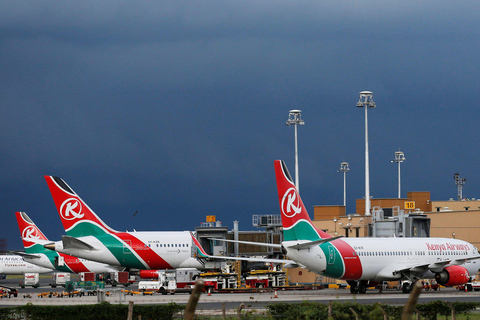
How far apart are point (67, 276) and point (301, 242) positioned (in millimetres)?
39179

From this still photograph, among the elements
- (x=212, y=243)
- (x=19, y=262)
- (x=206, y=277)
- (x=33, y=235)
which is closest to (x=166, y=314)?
(x=206, y=277)

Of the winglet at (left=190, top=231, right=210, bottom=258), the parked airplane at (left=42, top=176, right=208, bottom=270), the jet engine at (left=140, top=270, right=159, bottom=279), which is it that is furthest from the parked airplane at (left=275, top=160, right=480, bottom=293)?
the jet engine at (left=140, top=270, right=159, bottom=279)

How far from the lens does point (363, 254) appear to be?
4512 cm

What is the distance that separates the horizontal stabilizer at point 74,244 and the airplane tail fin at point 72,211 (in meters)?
1.22

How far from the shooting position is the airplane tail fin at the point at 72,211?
4906 centimetres

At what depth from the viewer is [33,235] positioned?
83.6 meters

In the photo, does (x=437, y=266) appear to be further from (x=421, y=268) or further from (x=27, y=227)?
(x=27, y=227)

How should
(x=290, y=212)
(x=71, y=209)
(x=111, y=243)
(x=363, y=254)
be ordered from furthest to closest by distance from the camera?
(x=111, y=243)
(x=71, y=209)
(x=363, y=254)
(x=290, y=212)

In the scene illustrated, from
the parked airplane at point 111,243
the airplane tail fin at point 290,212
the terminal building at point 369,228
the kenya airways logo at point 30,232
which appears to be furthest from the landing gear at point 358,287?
the kenya airways logo at point 30,232

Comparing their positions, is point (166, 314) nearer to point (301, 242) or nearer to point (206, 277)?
point (301, 242)

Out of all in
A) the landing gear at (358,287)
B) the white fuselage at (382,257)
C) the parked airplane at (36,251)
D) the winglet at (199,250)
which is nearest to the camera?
the white fuselage at (382,257)

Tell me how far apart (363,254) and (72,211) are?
2170 centimetres

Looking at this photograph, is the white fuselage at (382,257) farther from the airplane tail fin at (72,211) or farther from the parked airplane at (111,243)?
the airplane tail fin at (72,211)

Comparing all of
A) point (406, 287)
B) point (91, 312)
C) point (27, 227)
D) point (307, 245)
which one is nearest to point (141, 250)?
Answer: point (307, 245)
